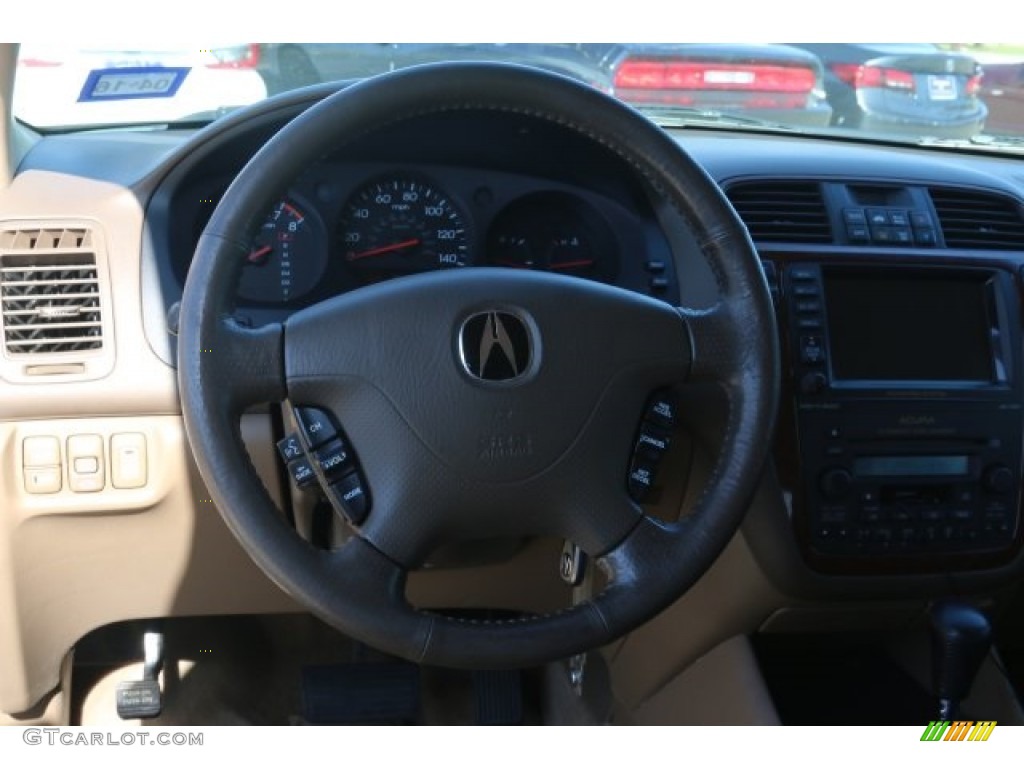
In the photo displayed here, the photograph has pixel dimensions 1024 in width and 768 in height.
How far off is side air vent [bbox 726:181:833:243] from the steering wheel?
55 centimetres

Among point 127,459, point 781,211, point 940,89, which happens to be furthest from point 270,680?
point 940,89

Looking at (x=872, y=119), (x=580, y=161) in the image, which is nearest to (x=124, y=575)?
(x=580, y=161)

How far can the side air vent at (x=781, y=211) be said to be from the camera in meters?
2.02

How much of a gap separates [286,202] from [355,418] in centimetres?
52

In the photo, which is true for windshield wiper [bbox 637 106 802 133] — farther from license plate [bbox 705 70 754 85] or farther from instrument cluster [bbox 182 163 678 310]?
instrument cluster [bbox 182 163 678 310]

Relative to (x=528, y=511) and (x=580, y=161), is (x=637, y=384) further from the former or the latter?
(x=580, y=161)

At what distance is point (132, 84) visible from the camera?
206 cm

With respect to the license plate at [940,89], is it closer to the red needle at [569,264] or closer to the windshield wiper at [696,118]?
the windshield wiper at [696,118]

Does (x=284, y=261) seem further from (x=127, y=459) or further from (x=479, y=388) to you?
(x=479, y=388)

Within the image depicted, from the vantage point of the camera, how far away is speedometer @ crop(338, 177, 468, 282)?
1.84 meters

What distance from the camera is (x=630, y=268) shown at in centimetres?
191

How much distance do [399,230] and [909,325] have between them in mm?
865

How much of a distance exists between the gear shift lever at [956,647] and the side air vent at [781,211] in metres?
0.64

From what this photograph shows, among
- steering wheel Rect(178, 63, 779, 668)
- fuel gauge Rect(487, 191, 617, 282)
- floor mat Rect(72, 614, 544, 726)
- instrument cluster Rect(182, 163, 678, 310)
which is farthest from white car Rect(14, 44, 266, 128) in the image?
floor mat Rect(72, 614, 544, 726)
